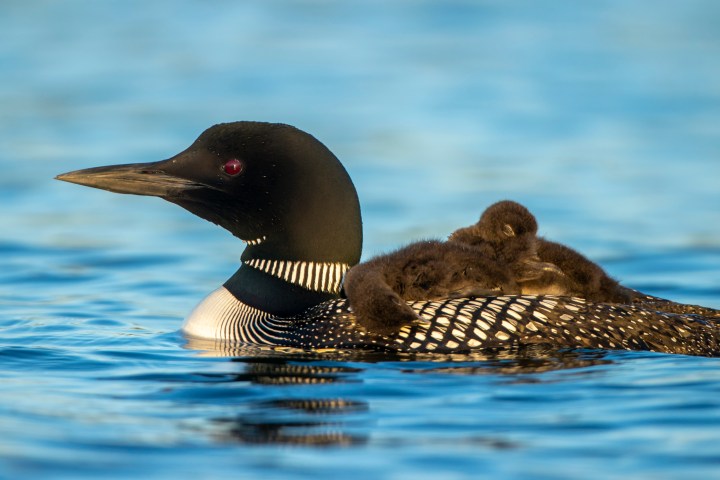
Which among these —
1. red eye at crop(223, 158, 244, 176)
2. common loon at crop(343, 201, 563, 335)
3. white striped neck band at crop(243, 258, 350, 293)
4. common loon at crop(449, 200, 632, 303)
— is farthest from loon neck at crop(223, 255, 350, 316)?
common loon at crop(449, 200, 632, 303)

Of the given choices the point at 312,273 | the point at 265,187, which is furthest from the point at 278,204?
the point at 312,273

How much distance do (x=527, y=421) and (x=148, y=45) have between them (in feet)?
37.6

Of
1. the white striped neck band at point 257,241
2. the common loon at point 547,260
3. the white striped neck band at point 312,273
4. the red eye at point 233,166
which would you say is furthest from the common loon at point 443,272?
the red eye at point 233,166

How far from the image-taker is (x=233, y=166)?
20.0 feet

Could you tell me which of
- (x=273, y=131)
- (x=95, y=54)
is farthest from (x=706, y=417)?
(x=95, y=54)

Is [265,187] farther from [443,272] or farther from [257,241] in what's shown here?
[443,272]

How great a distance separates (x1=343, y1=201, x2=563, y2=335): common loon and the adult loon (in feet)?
0.21

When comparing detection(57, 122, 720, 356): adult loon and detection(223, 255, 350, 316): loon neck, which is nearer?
detection(57, 122, 720, 356): adult loon

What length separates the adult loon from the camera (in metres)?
5.55

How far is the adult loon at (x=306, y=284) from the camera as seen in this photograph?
18.2ft

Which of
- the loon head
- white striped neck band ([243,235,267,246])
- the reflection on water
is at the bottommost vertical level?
the reflection on water

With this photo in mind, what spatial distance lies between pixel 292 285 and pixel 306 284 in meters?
0.06

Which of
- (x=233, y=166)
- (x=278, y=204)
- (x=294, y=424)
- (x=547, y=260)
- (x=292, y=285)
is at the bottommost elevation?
(x=294, y=424)

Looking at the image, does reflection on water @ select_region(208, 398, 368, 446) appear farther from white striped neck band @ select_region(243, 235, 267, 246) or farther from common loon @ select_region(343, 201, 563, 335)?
white striped neck band @ select_region(243, 235, 267, 246)
